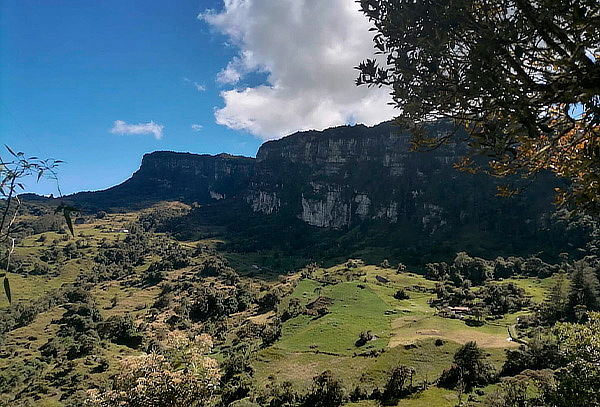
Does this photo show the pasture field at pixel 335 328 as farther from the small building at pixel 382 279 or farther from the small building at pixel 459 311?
the small building at pixel 459 311

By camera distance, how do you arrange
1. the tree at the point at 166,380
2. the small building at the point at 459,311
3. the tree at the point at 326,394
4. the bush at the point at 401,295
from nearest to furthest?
the tree at the point at 166,380 < the tree at the point at 326,394 < the small building at the point at 459,311 < the bush at the point at 401,295

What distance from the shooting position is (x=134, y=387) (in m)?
13.5

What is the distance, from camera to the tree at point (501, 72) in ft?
17.0

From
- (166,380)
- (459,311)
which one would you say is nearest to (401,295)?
(459,311)

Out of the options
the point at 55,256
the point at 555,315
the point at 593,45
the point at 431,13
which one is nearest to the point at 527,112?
the point at 593,45

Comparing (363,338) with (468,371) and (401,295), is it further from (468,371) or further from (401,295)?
(401,295)

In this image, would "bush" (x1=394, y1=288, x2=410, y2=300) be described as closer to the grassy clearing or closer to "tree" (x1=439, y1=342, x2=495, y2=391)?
the grassy clearing

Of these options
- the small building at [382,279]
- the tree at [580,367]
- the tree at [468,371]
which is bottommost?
the tree at [468,371]

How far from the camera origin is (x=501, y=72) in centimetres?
561

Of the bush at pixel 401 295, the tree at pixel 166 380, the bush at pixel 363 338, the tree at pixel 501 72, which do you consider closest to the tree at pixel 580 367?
the tree at pixel 501 72

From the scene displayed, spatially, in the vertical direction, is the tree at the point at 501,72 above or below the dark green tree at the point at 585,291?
above

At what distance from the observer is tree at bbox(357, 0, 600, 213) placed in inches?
204

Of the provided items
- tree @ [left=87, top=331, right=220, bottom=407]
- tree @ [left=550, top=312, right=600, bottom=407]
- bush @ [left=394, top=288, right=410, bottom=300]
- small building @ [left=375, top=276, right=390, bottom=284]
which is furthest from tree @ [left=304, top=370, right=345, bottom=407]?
small building @ [left=375, top=276, right=390, bottom=284]

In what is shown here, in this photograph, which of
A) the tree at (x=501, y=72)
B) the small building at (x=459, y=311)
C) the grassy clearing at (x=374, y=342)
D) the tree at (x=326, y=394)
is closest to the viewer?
the tree at (x=501, y=72)
